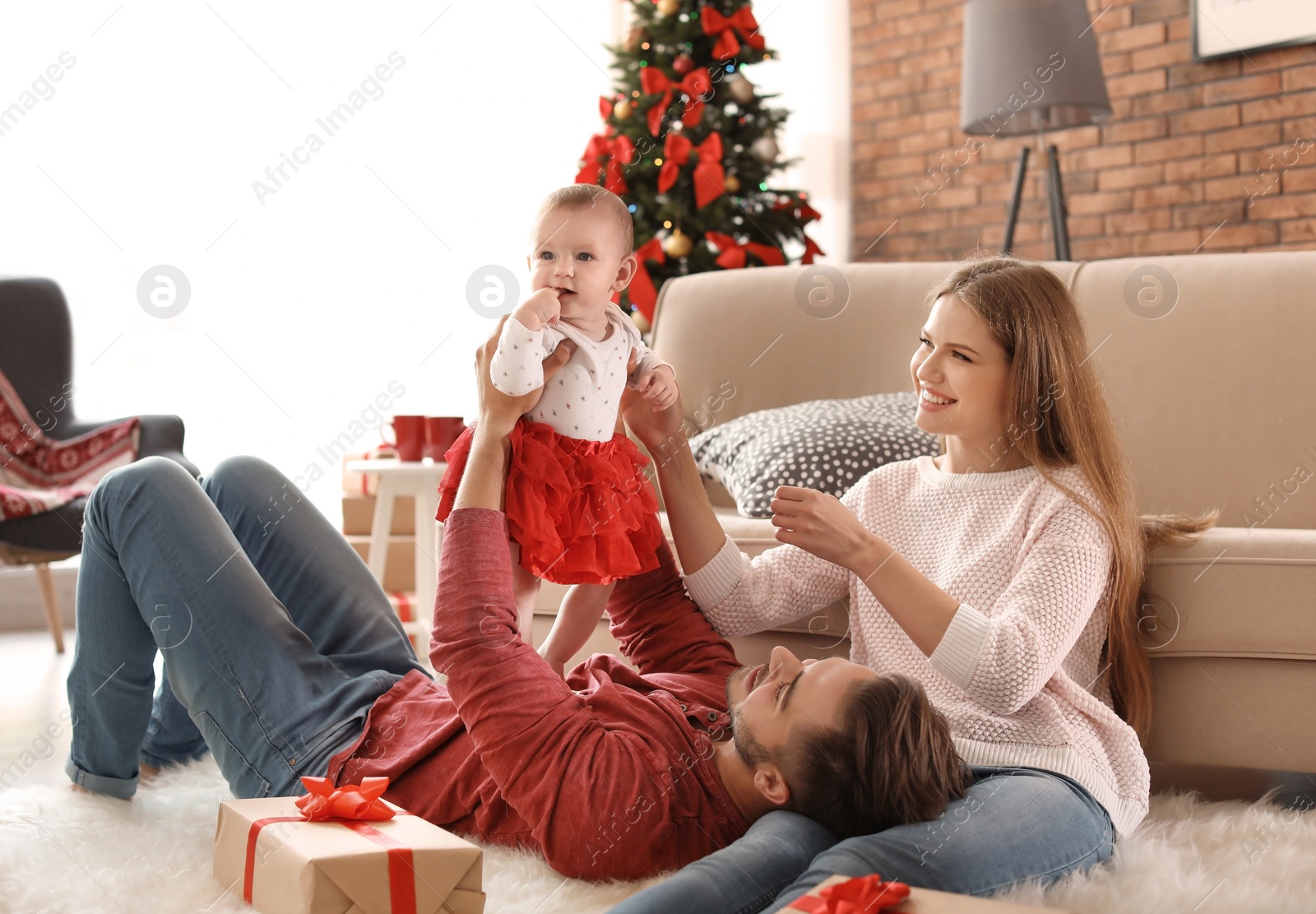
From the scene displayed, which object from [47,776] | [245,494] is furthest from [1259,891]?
[47,776]

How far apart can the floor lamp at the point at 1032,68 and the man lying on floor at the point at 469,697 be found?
2.57 m

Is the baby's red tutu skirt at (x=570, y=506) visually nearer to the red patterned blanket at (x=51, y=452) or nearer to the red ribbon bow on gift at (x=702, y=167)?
the red patterned blanket at (x=51, y=452)

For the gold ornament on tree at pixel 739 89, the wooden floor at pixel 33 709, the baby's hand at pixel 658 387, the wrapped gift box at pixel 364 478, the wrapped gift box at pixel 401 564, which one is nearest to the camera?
the baby's hand at pixel 658 387

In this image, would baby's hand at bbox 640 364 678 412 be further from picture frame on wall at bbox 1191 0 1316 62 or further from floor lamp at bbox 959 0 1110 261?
picture frame on wall at bbox 1191 0 1316 62

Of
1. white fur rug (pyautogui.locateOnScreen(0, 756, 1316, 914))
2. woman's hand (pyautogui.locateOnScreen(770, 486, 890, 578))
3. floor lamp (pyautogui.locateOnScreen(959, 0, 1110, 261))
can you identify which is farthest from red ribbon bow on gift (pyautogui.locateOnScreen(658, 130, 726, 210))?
white fur rug (pyautogui.locateOnScreen(0, 756, 1316, 914))

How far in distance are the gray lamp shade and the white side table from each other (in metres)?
2.11

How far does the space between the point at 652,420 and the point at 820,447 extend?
2.01ft

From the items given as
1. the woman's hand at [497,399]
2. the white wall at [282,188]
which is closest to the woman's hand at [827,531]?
the woman's hand at [497,399]

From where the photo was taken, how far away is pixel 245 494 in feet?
5.22

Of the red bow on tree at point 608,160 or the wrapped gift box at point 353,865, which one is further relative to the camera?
the red bow on tree at point 608,160

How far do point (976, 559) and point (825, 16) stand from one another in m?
3.77

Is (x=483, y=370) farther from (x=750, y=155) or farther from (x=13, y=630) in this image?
(x=13, y=630)

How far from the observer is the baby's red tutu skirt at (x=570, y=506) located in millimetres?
1410

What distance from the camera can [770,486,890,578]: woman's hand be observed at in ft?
4.42
